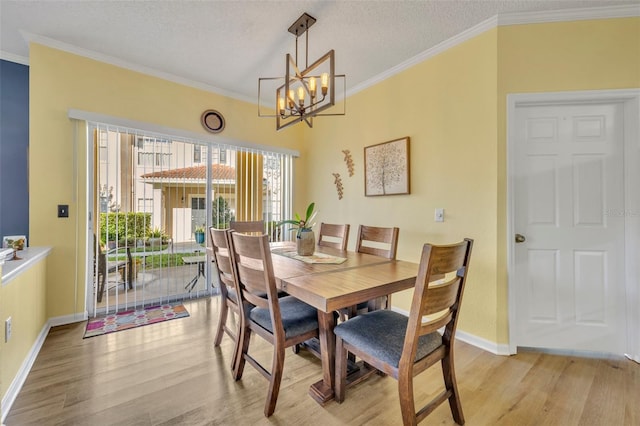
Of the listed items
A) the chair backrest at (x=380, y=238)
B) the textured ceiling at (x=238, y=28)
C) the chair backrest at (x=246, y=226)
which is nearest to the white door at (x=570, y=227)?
the textured ceiling at (x=238, y=28)

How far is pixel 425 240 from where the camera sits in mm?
2594

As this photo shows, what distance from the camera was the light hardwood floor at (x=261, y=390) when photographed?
1.44 meters

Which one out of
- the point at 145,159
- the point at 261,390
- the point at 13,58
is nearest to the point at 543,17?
the point at 261,390

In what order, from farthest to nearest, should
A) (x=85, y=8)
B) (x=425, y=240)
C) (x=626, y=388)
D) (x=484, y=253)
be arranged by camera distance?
(x=425, y=240) < (x=484, y=253) < (x=85, y=8) < (x=626, y=388)

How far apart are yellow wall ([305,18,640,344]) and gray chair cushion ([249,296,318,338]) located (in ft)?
4.72

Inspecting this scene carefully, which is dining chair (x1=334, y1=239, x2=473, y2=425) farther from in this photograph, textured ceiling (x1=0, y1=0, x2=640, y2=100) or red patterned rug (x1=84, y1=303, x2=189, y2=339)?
red patterned rug (x1=84, y1=303, x2=189, y2=339)

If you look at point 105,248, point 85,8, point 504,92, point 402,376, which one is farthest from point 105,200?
point 504,92

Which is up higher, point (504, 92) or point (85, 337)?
point (504, 92)

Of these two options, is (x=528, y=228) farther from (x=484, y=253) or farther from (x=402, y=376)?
(x=402, y=376)

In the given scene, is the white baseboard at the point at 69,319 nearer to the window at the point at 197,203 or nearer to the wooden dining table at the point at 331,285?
the window at the point at 197,203

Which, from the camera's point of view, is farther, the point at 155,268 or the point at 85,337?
the point at 155,268

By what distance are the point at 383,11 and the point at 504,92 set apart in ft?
3.70

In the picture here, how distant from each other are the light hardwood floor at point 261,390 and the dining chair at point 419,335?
0.23 m

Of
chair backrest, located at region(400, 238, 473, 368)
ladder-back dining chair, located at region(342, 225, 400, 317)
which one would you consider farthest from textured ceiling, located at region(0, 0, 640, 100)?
chair backrest, located at region(400, 238, 473, 368)
